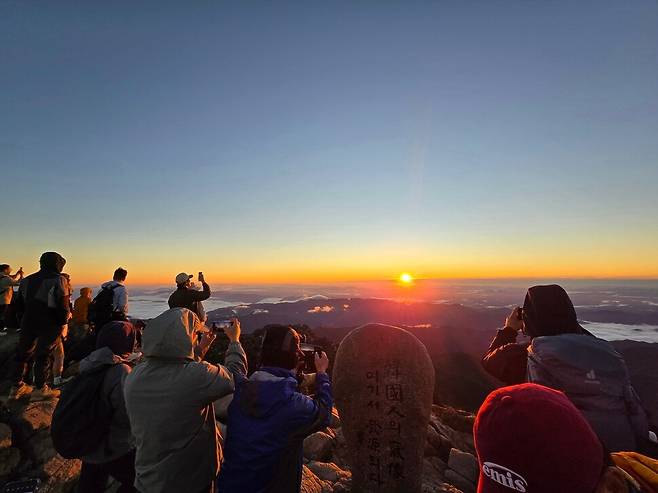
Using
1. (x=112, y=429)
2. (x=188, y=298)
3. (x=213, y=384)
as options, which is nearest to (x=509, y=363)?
(x=213, y=384)

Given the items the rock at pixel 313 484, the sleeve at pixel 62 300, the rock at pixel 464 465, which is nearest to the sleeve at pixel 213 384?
the rock at pixel 313 484

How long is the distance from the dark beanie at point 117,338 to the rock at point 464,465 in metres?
7.74

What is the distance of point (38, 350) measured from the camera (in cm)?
758

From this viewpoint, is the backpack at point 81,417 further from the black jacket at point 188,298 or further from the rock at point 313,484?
the rock at point 313,484

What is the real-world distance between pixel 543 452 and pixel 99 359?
4.05 m

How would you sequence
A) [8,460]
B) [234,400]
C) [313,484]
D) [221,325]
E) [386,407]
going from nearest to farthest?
[234,400] → [221,325] → [386,407] → [313,484] → [8,460]

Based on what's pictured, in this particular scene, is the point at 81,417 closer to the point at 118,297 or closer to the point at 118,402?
the point at 118,402

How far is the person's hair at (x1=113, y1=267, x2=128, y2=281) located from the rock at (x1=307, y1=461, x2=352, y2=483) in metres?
5.72

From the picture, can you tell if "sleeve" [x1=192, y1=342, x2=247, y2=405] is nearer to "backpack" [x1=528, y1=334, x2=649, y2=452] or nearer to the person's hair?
"backpack" [x1=528, y1=334, x2=649, y2=452]

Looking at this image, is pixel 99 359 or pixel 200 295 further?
pixel 200 295

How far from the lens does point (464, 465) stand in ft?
26.9

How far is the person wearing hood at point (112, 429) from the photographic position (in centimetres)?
362

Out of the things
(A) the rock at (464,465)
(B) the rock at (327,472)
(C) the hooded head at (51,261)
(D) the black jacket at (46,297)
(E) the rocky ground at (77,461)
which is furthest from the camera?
(A) the rock at (464,465)

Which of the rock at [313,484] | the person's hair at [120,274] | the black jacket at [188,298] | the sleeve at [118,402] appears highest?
the person's hair at [120,274]
